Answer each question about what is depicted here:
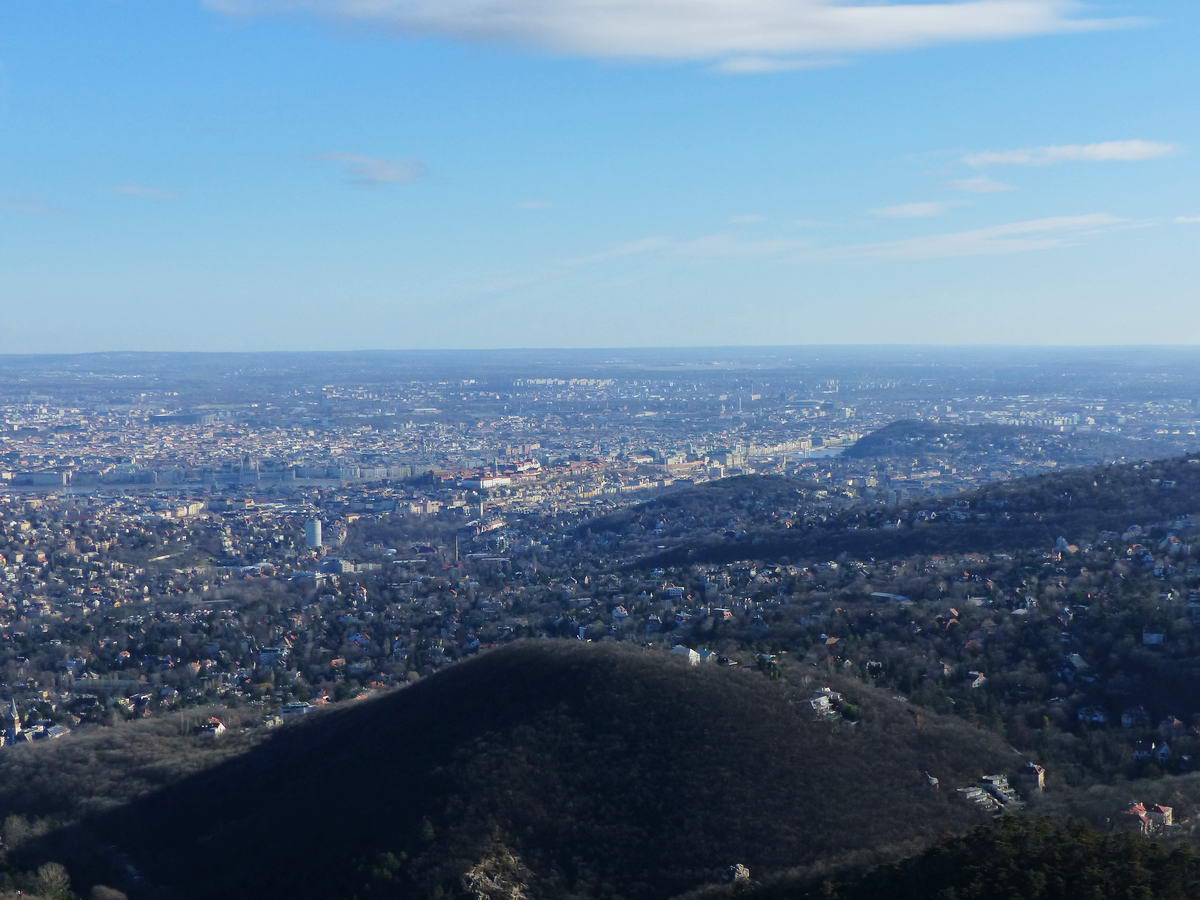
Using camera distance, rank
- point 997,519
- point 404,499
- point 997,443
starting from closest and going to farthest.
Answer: point 997,519 < point 404,499 < point 997,443

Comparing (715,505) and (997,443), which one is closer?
(715,505)

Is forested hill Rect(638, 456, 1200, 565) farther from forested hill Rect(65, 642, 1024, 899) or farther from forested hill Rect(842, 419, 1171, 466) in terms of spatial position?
forested hill Rect(842, 419, 1171, 466)

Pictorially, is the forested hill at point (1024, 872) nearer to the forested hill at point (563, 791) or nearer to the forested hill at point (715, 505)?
the forested hill at point (563, 791)

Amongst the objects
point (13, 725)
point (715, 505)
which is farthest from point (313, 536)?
point (13, 725)

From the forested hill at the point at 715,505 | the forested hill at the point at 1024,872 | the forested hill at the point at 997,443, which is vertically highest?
the forested hill at the point at 1024,872

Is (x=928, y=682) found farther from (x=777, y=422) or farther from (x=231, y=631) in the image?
(x=777, y=422)

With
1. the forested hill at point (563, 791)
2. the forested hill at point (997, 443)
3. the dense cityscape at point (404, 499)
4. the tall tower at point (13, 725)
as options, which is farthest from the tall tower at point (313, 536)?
the forested hill at point (997, 443)

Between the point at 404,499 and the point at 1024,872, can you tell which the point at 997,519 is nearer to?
the point at 1024,872

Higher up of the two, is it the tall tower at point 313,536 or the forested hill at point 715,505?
the forested hill at point 715,505
